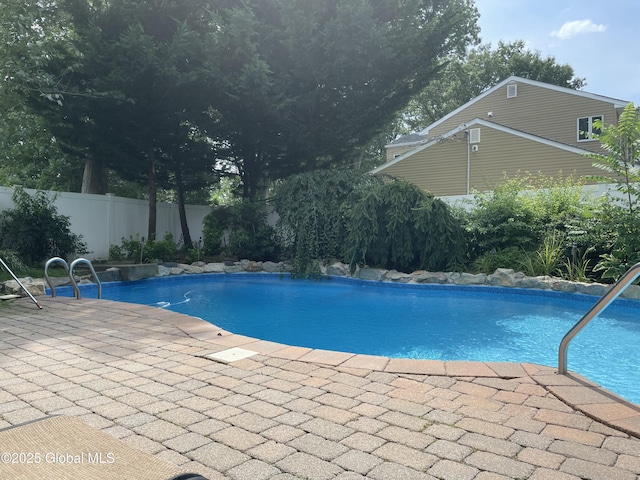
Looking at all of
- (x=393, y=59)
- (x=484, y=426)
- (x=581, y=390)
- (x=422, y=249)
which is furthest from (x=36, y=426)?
(x=393, y=59)

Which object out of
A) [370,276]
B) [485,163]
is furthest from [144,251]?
[485,163]

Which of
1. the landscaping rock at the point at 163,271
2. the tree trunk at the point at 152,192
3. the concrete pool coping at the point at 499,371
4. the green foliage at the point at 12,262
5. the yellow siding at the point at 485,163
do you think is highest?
the yellow siding at the point at 485,163

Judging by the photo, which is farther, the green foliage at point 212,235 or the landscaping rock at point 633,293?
the green foliage at point 212,235

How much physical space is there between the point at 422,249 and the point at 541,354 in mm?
5039

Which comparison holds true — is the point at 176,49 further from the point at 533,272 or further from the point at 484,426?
the point at 484,426

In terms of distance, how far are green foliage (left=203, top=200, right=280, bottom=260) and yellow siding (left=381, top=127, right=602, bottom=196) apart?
634cm

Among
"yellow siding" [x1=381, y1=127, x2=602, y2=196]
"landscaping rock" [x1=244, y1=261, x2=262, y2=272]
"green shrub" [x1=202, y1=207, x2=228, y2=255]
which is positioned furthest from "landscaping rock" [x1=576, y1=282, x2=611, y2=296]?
"green shrub" [x1=202, y1=207, x2=228, y2=255]

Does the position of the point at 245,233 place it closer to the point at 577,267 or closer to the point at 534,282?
the point at 534,282

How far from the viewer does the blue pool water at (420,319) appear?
17.0ft

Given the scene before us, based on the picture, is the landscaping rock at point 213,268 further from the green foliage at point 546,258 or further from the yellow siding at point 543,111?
the yellow siding at point 543,111

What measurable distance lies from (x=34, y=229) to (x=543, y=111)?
18.7m

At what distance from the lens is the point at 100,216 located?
1248cm

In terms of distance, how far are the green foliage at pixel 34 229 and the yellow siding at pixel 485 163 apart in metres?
11.8

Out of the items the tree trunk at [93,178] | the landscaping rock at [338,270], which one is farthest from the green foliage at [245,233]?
the tree trunk at [93,178]
